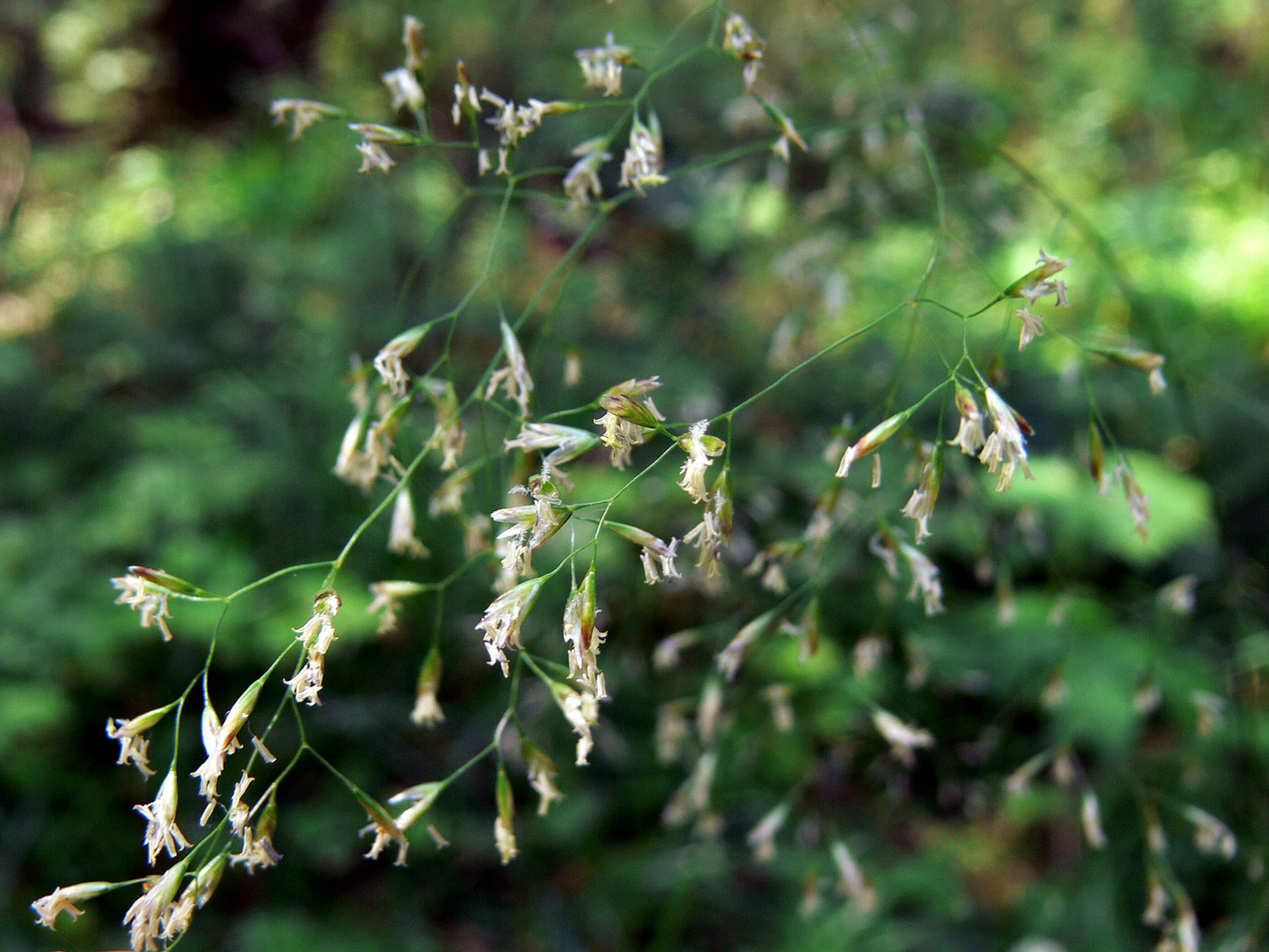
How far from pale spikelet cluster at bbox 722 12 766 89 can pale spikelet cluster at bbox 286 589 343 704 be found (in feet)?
1.55

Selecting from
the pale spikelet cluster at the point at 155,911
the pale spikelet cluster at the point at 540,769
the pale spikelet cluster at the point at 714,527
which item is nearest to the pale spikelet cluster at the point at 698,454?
the pale spikelet cluster at the point at 714,527

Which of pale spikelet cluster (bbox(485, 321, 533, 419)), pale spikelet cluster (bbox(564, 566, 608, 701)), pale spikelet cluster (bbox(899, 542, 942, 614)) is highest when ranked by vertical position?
pale spikelet cluster (bbox(485, 321, 533, 419))

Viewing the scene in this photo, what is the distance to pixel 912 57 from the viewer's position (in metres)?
2.45

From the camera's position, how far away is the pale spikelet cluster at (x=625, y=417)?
1.54ft

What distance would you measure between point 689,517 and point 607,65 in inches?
44.6

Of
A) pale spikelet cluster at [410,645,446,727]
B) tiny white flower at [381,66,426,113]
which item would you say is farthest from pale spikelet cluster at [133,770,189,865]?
tiny white flower at [381,66,426,113]

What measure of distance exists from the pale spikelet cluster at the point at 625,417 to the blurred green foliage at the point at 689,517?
29cm

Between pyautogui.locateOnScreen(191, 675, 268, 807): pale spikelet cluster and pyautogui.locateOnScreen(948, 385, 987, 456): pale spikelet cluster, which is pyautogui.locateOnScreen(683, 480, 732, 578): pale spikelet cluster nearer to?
pyautogui.locateOnScreen(948, 385, 987, 456): pale spikelet cluster

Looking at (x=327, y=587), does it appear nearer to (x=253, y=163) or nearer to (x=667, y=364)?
(x=667, y=364)

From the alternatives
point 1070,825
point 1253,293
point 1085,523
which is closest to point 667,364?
point 1085,523

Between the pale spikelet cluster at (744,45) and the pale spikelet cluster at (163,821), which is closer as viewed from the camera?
the pale spikelet cluster at (163,821)

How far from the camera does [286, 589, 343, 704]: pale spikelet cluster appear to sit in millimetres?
459

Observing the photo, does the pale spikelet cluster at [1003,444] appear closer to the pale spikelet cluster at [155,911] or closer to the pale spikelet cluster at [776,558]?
the pale spikelet cluster at [776,558]

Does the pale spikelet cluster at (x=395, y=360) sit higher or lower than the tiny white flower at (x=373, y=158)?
lower
